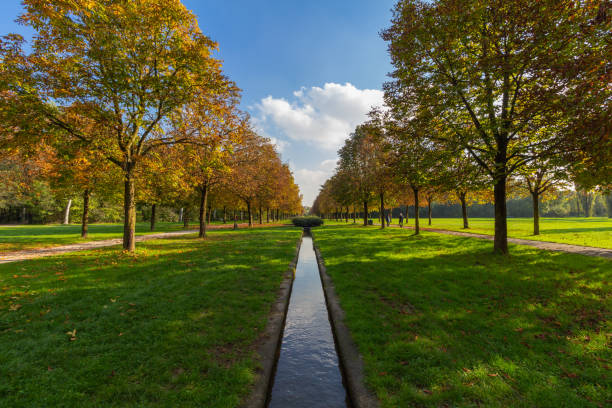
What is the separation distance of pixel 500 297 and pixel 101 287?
36.7ft

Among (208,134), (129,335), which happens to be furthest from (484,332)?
(208,134)

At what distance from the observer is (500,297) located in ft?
21.4

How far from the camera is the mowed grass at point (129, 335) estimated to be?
3189mm

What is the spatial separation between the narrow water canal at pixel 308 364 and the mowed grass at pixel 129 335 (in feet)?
1.95

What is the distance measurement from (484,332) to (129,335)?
267 inches

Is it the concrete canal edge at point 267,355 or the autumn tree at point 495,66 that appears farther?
the autumn tree at point 495,66

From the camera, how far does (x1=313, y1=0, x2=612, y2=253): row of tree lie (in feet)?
23.8

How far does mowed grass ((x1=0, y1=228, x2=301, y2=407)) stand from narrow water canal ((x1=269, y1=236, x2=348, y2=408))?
60 centimetres

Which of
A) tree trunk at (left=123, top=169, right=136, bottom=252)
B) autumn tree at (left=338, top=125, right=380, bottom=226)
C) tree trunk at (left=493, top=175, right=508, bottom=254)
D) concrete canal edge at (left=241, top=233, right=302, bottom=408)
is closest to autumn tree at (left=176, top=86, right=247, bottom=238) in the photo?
tree trunk at (left=123, top=169, right=136, bottom=252)

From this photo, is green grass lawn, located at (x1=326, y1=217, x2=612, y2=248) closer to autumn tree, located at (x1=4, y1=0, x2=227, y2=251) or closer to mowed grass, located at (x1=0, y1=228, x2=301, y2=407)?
mowed grass, located at (x1=0, y1=228, x2=301, y2=407)

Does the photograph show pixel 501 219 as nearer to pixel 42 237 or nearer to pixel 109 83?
pixel 109 83

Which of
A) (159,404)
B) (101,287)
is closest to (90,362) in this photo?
(159,404)

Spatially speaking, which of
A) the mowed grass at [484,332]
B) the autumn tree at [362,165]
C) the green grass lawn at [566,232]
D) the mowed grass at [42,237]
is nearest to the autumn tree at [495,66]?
the mowed grass at [484,332]

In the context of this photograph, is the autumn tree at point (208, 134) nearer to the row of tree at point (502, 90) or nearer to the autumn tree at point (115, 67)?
the autumn tree at point (115, 67)
